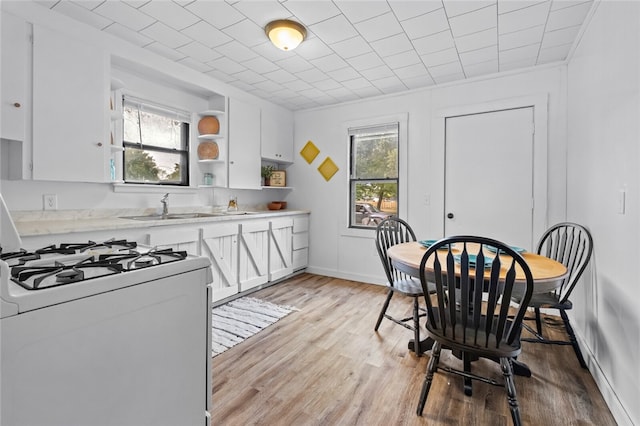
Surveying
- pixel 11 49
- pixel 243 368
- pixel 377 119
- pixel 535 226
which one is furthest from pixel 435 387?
pixel 11 49

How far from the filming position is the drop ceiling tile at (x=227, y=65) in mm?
3020

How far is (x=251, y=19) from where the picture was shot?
2328 millimetres

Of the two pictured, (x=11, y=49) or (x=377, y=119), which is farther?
(x=377, y=119)

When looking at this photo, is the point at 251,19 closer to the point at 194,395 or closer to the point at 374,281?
the point at 194,395

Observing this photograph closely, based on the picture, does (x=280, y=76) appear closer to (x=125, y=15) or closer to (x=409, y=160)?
(x=125, y=15)

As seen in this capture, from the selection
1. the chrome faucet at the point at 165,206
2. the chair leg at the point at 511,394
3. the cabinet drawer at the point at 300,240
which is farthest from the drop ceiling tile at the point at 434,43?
the chrome faucet at the point at 165,206

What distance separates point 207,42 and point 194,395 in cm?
266

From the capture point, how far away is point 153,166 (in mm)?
3328

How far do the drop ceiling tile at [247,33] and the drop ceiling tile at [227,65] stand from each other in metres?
0.41

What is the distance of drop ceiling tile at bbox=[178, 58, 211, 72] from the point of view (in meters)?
3.03

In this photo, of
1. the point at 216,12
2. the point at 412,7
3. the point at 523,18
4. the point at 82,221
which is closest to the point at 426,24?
the point at 412,7

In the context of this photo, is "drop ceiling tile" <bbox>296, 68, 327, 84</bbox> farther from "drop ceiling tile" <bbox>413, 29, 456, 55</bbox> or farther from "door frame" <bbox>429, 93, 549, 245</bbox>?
"door frame" <bbox>429, 93, 549, 245</bbox>

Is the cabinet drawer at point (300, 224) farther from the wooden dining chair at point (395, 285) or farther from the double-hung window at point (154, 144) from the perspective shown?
the wooden dining chair at point (395, 285)

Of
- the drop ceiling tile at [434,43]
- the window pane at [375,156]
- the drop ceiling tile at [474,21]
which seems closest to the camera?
the drop ceiling tile at [474,21]
